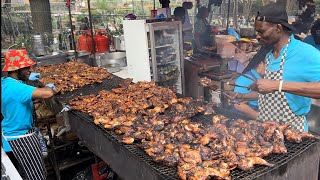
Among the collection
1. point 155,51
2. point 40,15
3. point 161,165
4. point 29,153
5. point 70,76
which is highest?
point 40,15

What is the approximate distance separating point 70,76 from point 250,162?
4.38 m

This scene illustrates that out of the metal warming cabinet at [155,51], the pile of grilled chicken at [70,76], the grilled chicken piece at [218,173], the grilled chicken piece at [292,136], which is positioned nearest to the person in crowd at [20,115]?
the pile of grilled chicken at [70,76]

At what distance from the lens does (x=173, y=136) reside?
110 inches

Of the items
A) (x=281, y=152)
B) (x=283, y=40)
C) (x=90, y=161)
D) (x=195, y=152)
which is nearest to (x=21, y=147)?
(x=90, y=161)

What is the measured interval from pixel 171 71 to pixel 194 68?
625mm

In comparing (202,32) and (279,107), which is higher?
(202,32)

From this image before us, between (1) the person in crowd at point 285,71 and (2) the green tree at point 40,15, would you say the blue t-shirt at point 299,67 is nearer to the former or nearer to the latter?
(1) the person in crowd at point 285,71

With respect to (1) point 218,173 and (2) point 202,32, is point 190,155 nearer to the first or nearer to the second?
(1) point 218,173

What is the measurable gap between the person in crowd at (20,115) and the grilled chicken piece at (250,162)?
Result: 2.89 m

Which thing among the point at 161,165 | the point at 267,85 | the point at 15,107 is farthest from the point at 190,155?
the point at 15,107

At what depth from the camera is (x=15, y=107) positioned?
12.8 feet

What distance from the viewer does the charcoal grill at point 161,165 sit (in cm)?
217

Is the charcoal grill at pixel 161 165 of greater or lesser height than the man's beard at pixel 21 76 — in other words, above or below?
below

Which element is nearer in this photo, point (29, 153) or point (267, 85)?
point (267, 85)
